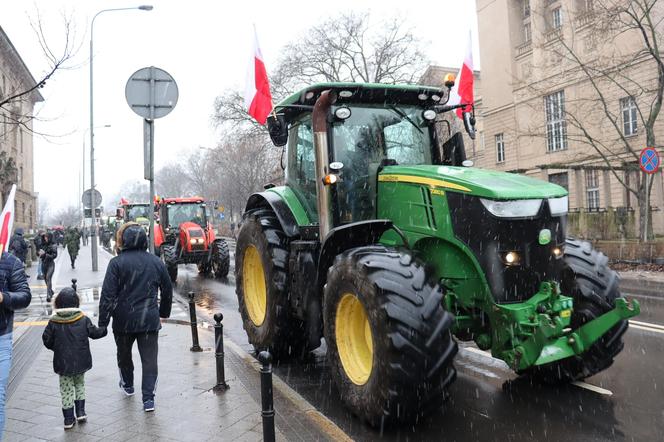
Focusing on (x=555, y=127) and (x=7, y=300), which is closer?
(x=7, y=300)

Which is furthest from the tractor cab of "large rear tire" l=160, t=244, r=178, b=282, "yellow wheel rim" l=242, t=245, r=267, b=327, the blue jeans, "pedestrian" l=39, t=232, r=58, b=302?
"large rear tire" l=160, t=244, r=178, b=282

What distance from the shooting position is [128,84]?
308 inches

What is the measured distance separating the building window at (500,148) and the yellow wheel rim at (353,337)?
1351 inches

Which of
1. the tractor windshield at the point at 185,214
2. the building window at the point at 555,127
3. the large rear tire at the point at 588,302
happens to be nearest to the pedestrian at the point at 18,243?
the tractor windshield at the point at 185,214

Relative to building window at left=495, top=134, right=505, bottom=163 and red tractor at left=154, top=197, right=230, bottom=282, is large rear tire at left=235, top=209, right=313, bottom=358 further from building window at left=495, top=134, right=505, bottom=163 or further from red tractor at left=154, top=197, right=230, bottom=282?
building window at left=495, top=134, right=505, bottom=163

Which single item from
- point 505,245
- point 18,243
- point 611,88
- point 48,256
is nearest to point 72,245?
point 48,256

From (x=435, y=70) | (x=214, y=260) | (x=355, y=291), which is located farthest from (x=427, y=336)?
(x=435, y=70)

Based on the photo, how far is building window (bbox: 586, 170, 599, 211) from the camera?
30.0m

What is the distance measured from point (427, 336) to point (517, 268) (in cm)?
98

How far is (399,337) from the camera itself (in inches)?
155

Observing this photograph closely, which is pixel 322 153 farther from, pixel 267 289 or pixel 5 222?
pixel 5 222

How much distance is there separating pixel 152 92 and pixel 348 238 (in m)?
4.48

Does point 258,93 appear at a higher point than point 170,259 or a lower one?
higher

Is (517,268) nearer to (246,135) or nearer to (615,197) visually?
(615,197)
